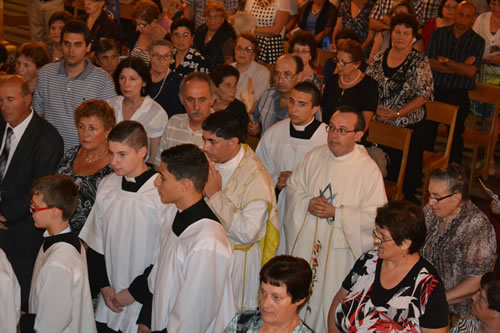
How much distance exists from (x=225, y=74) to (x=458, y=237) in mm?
2450

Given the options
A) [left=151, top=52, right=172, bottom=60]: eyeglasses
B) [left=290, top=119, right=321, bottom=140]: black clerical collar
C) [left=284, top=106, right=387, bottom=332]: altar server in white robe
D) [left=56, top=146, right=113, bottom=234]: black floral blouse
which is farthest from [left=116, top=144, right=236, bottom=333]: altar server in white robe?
[left=151, top=52, right=172, bottom=60]: eyeglasses

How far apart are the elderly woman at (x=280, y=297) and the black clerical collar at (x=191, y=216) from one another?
543mm

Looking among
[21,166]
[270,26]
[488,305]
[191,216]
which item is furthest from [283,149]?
[270,26]

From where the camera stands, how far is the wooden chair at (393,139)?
20.2ft

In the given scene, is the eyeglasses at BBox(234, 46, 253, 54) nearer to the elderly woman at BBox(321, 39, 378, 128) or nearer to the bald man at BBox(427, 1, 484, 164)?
the elderly woman at BBox(321, 39, 378, 128)

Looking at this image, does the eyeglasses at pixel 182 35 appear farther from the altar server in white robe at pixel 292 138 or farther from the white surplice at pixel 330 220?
the white surplice at pixel 330 220

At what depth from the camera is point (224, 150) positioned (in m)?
4.29

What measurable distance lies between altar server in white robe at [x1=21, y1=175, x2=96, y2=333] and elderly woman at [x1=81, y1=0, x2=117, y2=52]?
4166mm

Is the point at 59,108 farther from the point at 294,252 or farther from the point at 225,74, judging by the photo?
the point at 294,252

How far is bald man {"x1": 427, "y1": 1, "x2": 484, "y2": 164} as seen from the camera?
24.6 feet

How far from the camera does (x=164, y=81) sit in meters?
6.14

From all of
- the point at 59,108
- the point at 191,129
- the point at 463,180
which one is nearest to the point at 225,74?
the point at 191,129

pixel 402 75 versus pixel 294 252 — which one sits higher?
pixel 402 75

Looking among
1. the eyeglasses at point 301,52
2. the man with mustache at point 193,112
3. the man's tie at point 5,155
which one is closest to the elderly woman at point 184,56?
the eyeglasses at point 301,52
